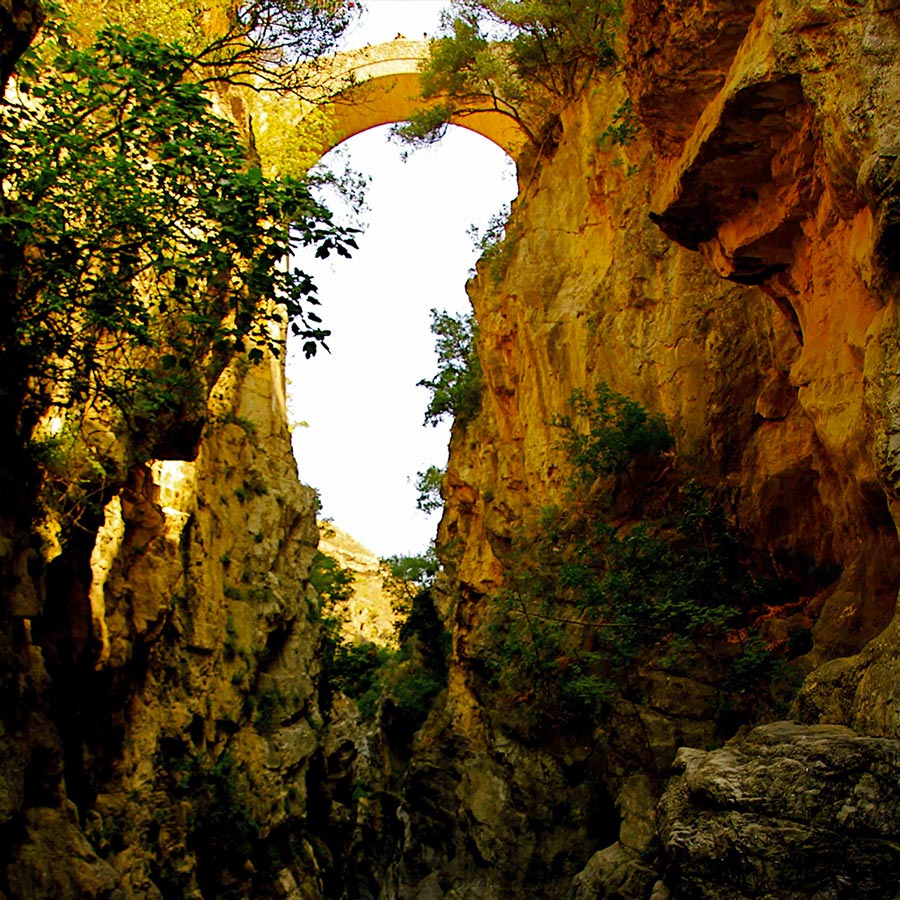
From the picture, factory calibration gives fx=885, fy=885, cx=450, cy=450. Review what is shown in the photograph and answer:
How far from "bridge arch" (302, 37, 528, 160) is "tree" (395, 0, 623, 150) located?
3.08m

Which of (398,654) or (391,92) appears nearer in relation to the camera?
(391,92)

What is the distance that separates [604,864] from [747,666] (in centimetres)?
281

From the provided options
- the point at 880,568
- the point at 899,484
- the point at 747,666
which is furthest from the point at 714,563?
the point at 899,484

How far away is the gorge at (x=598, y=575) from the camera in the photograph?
216 inches

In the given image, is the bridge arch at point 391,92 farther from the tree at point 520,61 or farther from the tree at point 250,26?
the tree at point 250,26

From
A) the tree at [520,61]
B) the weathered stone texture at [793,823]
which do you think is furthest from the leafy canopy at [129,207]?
the tree at [520,61]

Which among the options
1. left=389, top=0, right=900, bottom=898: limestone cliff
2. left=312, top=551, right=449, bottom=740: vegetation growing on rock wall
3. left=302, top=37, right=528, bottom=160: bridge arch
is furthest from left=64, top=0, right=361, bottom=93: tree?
left=312, top=551, right=449, bottom=740: vegetation growing on rock wall

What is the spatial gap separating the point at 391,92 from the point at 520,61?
8621 mm

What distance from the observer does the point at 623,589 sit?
34.7 feet

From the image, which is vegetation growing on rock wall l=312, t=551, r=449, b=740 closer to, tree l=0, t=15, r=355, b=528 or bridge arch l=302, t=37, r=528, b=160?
bridge arch l=302, t=37, r=528, b=160

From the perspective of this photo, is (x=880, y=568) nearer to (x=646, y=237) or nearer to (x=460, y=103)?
(x=646, y=237)

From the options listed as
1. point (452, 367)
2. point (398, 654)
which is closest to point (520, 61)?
point (452, 367)

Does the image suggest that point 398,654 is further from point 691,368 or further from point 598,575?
point 691,368

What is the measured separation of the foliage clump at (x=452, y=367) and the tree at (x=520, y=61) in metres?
4.95
